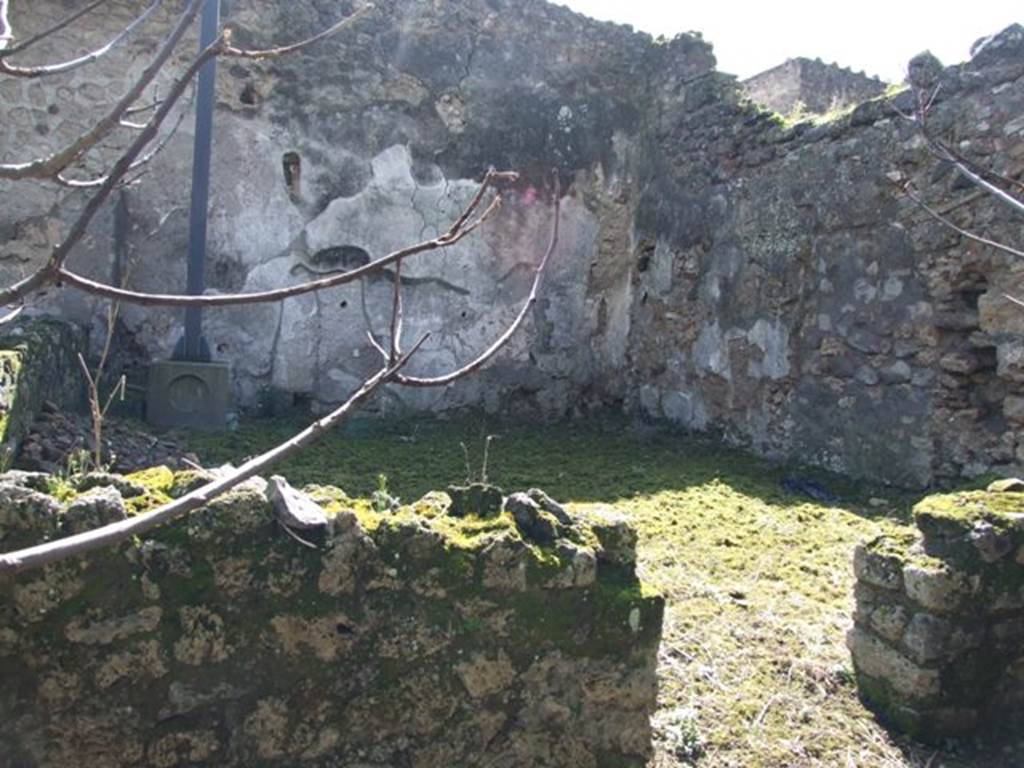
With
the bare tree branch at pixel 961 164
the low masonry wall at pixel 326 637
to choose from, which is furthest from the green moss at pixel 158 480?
the bare tree branch at pixel 961 164

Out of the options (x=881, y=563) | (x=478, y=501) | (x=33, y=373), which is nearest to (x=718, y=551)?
(x=881, y=563)

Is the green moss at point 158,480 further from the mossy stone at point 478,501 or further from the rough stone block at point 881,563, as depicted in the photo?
the rough stone block at point 881,563

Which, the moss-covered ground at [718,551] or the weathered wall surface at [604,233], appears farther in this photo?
the weathered wall surface at [604,233]

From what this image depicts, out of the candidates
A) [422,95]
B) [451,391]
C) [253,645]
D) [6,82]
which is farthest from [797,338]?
[6,82]

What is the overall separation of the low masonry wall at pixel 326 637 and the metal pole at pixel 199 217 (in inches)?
141

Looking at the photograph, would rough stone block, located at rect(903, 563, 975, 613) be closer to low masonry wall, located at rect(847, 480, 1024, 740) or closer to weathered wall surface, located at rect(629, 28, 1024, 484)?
low masonry wall, located at rect(847, 480, 1024, 740)

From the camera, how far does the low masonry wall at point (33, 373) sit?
3.49 m

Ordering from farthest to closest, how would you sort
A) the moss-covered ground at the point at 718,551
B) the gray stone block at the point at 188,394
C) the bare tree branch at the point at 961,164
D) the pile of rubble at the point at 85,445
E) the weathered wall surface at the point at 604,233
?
the gray stone block at the point at 188,394, the weathered wall surface at the point at 604,233, the pile of rubble at the point at 85,445, the moss-covered ground at the point at 718,551, the bare tree branch at the point at 961,164

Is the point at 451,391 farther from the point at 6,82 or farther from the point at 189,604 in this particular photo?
the point at 189,604

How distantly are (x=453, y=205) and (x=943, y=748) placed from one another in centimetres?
487

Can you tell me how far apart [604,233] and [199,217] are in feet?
9.58

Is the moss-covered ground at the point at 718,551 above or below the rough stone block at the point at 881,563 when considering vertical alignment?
below

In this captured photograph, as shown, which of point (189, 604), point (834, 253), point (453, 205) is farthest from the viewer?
point (453, 205)

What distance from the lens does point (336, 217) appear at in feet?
20.4
